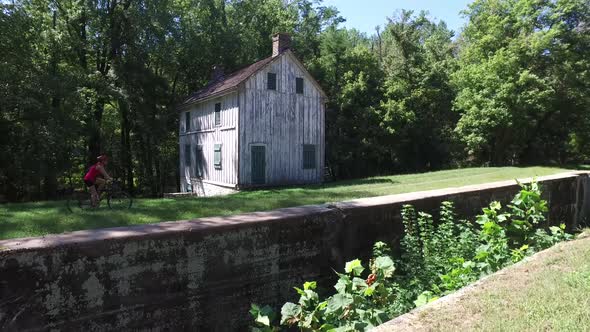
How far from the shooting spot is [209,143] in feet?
73.7

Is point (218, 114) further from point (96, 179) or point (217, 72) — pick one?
point (96, 179)

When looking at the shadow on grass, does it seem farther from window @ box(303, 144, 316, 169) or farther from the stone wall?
window @ box(303, 144, 316, 169)

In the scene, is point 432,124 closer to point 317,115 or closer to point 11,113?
point 317,115

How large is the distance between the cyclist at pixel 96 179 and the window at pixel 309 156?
1243cm

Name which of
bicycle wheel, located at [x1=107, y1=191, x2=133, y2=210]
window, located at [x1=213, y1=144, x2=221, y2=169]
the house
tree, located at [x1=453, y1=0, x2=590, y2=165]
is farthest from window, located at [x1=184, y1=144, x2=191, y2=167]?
tree, located at [x1=453, y1=0, x2=590, y2=165]

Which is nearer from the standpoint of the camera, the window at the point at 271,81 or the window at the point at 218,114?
the window at the point at 271,81

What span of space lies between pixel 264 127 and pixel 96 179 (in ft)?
34.8

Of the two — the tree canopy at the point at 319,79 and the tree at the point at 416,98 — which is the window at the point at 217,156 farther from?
the tree at the point at 416,98

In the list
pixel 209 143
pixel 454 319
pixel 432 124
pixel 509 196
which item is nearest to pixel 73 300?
pixel 454 319

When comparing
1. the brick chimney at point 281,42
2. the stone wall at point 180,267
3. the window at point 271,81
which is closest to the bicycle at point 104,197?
the stone wall at point 180,267

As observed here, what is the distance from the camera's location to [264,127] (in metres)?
20.2

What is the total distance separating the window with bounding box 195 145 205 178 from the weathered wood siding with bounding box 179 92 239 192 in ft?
0.95

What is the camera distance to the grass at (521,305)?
2.82 meters

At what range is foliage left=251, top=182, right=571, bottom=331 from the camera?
10.8ft
